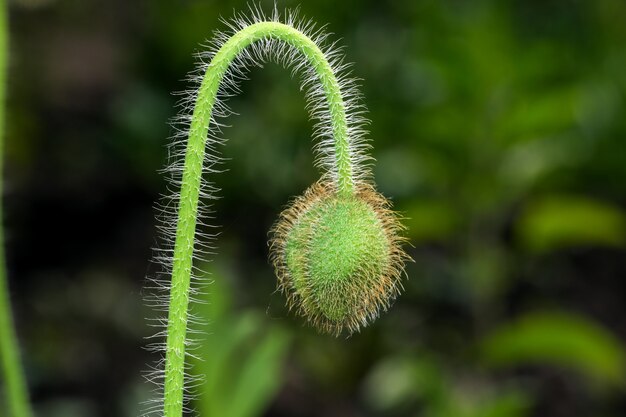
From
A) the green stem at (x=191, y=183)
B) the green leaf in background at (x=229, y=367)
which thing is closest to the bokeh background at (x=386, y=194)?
the green leaf in background at (x=229, y=367)

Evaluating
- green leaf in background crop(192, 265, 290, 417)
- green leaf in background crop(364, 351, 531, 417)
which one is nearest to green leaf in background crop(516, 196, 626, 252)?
green leaf in background crop(364, 351, 531, 417)

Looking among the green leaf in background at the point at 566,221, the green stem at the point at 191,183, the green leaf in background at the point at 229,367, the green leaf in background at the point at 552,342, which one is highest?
the green leaf in background at the point at 566,221

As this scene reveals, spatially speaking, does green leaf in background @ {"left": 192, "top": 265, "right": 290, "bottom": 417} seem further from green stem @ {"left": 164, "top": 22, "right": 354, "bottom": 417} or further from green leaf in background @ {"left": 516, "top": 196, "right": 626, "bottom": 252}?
green leaf in background @ {"left": 516, "top": 196, "right": 626, "bottom": 252}

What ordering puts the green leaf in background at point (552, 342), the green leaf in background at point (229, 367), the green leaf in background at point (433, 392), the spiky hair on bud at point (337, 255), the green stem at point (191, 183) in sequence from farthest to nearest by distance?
1. the green leaf in background at point (552, 342)
2. the green leaf in background at point (433, 392)
3. the green leaf in background at point (229, 367)
4. the spiky hair on bud at point (337, 255)
5. the green stem at point (191, 183)

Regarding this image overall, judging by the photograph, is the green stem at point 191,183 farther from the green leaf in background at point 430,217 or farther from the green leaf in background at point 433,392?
the green leaf in background at point 430,217

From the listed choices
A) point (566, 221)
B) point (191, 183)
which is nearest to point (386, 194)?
point (566, 221)

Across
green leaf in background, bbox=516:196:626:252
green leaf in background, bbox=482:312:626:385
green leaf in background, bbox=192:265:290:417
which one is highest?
green leaf in background, bbox=516:196:626:252

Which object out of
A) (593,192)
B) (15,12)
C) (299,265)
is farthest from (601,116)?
(299,265)
